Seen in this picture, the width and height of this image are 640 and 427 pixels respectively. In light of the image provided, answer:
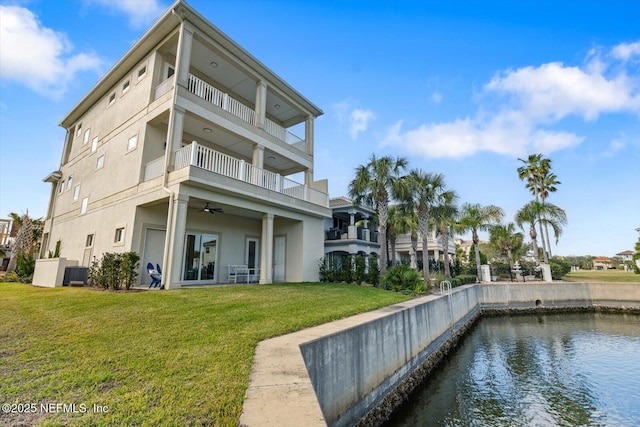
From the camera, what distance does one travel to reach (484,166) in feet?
61.8

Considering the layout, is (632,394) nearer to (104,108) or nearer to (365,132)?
(365,132)

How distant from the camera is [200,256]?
45.5 feet

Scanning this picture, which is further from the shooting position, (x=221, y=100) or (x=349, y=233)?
(x=349, y=233)

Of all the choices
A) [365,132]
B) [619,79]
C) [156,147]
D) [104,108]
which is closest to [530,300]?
[619,79]

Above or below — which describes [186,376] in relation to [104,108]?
below

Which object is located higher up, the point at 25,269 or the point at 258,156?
the point at 258,156

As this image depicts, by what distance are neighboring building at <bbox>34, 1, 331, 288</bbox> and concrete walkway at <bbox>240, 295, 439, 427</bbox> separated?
753 centimetres

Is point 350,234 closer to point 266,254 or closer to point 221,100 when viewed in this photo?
point 266,254

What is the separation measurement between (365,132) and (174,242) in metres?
14.3

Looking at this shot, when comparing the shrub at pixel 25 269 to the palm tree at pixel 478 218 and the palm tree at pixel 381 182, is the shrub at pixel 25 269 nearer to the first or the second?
the palm tree at pixel 381 182

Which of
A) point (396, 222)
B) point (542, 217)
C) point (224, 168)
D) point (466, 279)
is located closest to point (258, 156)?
point (224, 168)

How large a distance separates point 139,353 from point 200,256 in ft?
33.1

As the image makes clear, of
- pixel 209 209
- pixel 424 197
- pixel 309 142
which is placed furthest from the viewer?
pixel 424 197

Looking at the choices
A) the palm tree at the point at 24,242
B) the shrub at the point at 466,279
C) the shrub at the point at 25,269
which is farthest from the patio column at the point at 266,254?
the palm tree at the point at 24,242
